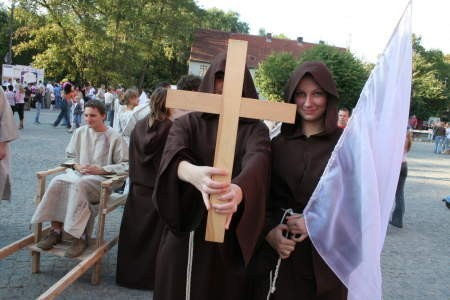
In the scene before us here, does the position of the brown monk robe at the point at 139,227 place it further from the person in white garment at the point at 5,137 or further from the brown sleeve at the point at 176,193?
the brown sleeve at the point at 176,193

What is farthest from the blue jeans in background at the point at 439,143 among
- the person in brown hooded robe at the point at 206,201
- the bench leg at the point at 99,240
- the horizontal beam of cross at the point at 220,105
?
the horizontal beam of cross at the point at 220,105

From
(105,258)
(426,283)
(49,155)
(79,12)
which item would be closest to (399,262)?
(426,283)

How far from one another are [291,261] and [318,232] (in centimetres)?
25

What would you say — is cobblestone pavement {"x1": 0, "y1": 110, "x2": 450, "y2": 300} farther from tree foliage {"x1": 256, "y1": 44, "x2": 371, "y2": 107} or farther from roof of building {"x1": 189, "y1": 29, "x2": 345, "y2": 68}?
roof of building {"x1": 189, "y1": 29, "x2": 345, "y2": 68}

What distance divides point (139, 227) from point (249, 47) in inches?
1970

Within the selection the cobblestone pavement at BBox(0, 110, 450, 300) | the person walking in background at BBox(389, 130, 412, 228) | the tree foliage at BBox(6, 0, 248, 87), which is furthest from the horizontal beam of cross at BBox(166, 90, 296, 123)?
the tree foliage at BBox(6, 0, 248, 87)

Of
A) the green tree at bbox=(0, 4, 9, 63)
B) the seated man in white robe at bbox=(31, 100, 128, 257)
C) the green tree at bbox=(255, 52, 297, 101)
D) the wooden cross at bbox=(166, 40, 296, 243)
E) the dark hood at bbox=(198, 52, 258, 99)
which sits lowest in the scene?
the seated man in white robe at bbox=(31, 100, 128, 257)

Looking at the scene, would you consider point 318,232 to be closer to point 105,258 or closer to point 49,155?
point 105,258

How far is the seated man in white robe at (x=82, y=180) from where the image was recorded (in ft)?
13.2

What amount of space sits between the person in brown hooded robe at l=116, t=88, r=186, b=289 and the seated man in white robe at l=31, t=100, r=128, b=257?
31cm

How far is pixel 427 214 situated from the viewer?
9.14 metres

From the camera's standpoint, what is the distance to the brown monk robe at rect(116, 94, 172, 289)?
420 centimetres

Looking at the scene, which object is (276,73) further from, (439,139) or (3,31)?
(3,31)

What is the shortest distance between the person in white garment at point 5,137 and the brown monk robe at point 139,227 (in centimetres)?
113
